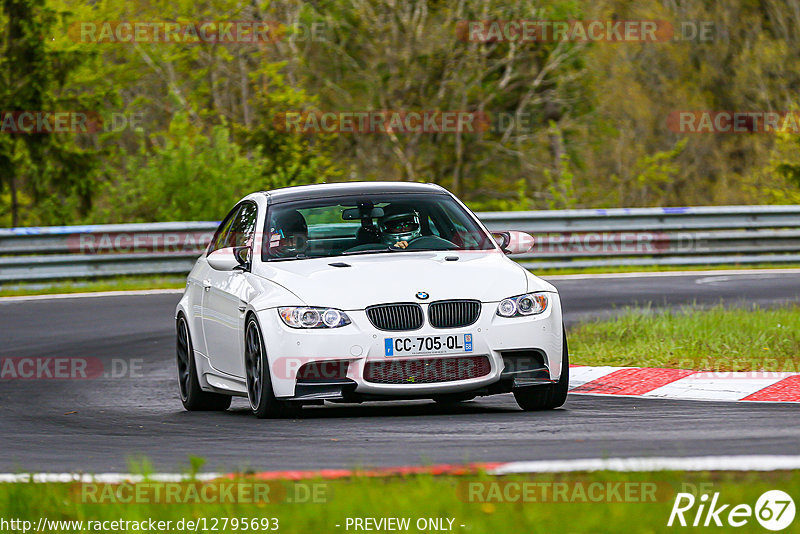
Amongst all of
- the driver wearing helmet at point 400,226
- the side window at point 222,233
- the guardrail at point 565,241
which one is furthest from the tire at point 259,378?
the guardrail at point 565,241

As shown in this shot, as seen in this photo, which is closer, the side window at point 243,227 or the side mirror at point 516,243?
the side mirror at point 516,243

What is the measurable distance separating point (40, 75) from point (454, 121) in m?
10.1

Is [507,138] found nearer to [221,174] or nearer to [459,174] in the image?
[459,174]

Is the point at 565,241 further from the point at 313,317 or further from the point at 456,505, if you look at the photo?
the point at 456,505

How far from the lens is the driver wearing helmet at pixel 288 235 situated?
958 centimetres

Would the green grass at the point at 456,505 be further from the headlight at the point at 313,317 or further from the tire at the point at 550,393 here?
the tire at the point at 550,393

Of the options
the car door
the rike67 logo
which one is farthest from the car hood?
the rike67 logo

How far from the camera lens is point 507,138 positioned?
1335 inches

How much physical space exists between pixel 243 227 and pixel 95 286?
10.3 m

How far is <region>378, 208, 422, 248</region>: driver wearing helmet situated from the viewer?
9727 millimetres

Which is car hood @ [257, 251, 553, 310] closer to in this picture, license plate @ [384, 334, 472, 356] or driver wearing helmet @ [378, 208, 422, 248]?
license plate @ [384, 334, 472, 356]

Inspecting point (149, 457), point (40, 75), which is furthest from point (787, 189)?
point (149, 457)

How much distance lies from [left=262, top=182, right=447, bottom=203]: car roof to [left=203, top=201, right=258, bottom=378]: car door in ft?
0.80

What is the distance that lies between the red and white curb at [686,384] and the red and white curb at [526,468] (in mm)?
3112
